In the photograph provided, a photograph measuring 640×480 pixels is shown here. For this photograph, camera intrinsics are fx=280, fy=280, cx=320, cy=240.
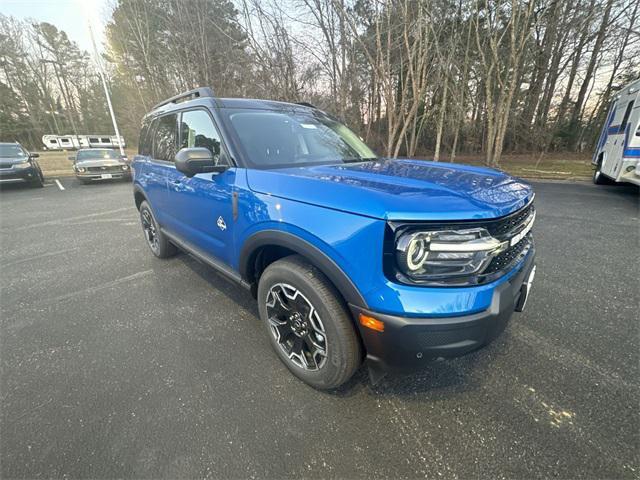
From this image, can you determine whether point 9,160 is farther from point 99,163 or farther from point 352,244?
point 352,244

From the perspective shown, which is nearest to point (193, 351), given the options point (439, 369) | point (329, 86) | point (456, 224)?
point (439, 369)

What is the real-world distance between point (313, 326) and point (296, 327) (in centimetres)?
20

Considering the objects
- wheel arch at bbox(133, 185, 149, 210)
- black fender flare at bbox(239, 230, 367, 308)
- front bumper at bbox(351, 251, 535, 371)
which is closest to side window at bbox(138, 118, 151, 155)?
wheel arch at bbox(133, 185, 149, 210)

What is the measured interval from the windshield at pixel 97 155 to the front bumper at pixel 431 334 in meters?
13.8

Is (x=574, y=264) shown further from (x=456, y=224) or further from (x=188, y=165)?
(x=188, y=165)

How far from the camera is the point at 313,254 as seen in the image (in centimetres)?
155

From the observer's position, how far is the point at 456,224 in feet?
4.26

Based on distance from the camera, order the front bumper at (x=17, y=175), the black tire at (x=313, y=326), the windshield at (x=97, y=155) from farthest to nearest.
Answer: the windshield at (x=97, y=155) → the front bumper at (x=17, y=175) → the black tire at (x=313, y=326)

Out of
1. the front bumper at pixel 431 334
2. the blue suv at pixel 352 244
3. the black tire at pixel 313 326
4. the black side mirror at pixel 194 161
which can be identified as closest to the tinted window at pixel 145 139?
the blue suv at pixel 352 244

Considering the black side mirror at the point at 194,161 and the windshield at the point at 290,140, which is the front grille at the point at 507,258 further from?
the black side mirror at the point at 194,161

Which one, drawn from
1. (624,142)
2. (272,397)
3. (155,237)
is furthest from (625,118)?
(155,237)

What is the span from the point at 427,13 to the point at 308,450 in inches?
510

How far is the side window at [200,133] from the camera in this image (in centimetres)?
223

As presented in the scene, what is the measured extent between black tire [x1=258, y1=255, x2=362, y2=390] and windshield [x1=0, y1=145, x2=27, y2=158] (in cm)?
1353
